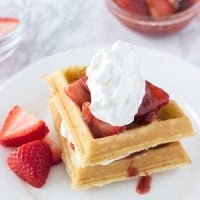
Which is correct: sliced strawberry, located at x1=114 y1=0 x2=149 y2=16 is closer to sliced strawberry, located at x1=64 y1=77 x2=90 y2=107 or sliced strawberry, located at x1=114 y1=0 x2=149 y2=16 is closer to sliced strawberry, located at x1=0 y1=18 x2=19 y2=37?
sliced strawberry, located at x1=0 y1=18 x2=19 y2=37

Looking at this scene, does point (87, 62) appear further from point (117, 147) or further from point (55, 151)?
point (117, 147)

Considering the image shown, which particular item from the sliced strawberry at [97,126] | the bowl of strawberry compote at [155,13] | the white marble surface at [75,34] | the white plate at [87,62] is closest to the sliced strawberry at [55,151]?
the white plate at [87,62]

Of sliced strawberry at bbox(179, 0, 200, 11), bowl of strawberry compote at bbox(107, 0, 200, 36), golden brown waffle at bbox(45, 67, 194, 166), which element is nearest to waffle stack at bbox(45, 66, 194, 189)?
golden brown waffle at bbox(45, 67, 194, 166)

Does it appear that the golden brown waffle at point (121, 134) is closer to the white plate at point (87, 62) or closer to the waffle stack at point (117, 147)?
the waffle stack at point (117, 147)

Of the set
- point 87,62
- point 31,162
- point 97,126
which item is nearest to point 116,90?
point 97,126

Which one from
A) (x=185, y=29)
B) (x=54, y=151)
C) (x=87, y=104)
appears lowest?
(x=185, y=29)

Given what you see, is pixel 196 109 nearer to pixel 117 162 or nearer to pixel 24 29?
pixel 117 162

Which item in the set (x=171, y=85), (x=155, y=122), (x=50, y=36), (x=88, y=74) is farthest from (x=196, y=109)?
(x=50, y=36)
